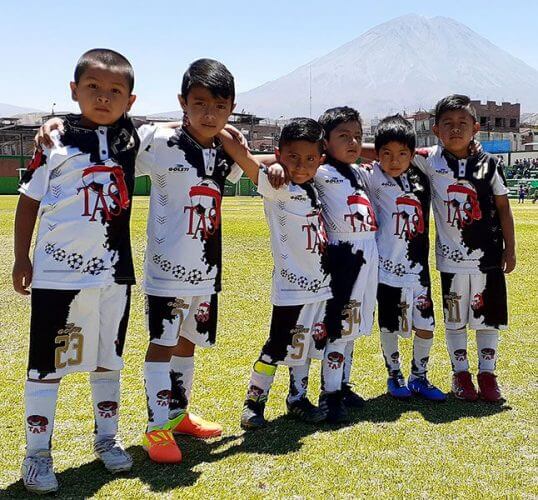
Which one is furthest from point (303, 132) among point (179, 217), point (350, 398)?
point (350, 398)

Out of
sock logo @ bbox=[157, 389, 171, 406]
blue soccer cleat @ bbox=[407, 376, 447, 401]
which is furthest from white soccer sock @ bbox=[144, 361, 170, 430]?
blue soccer cleat @ bbox=[407, 376, 447, 401]

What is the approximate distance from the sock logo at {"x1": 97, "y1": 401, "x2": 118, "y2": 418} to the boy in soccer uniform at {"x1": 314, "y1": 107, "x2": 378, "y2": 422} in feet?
3.99

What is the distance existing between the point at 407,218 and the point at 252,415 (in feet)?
4.96

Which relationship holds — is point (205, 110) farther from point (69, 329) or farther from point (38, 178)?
point (69, 329)

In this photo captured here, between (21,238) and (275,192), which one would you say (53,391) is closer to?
(21,238)

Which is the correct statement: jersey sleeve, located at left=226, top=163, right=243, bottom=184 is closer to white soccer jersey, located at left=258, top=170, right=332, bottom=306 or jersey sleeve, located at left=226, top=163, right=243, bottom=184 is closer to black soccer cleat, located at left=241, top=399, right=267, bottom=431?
white soccer jersey, located at left=258, top=170, right=332, bottom=306

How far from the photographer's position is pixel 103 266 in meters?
2.82

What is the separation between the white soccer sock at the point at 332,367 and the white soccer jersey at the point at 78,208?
4.39 ft

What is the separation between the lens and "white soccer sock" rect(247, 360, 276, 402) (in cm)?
351

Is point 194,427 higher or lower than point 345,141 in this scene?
lower

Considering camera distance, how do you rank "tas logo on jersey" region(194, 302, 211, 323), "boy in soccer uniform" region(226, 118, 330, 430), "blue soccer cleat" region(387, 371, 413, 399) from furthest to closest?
"blue soccer cleat" region(387, 371, 413, 399)
"boy in soccer uniform" region(226, 118, 330, 430)
"tas logo on jersey" region(194, 302, 211, 323)

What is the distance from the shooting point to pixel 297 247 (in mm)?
3445

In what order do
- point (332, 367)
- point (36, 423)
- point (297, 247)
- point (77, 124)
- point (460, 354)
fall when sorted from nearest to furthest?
point (36, 423) < point (77, 124) < point (297, 247) < point (332, 367) < point (460, 354)

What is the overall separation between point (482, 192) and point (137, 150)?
86.4 inches
